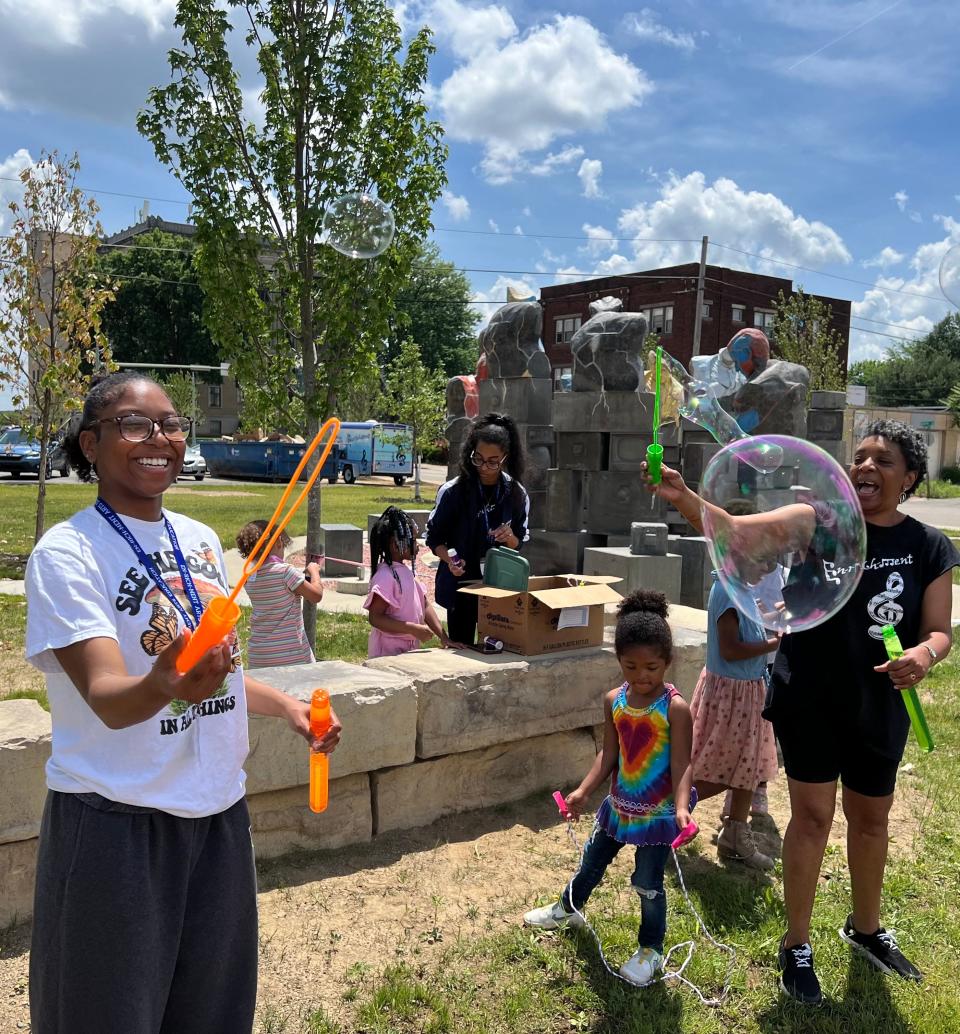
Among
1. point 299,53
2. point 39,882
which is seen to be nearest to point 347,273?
point 299,53

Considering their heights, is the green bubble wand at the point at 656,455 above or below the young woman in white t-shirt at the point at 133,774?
above

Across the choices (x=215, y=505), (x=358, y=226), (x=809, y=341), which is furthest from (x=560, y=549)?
(x=809, y=341)

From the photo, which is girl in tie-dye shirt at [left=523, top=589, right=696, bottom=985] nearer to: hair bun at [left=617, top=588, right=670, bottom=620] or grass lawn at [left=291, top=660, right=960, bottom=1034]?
hair bun at [left=617, top=588, right=670, bottom=620]

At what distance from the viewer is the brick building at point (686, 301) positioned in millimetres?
43656

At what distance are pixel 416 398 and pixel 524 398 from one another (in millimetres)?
15176

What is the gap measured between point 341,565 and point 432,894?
27.5 ft

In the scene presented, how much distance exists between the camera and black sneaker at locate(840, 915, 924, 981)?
3.23 m

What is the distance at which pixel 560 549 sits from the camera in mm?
11625

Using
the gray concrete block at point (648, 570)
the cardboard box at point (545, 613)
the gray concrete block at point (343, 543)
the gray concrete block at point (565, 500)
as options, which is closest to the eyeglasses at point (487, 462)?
the cardboard box at point (545, 613)

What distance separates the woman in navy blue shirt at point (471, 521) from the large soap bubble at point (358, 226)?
183 cm

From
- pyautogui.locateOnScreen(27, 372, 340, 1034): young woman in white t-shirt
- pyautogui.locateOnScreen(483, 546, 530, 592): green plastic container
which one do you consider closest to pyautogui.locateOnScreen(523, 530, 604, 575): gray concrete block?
pyautogui.locateOnScreen(483, 546, 530, 592): green plastic container

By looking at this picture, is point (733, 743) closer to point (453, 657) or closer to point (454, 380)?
point (453, 657)

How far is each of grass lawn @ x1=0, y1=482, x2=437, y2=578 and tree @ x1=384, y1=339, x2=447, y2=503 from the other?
2.07 meters

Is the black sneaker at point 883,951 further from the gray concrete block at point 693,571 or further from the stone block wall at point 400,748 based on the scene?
the gray concrete block at point 693,571
